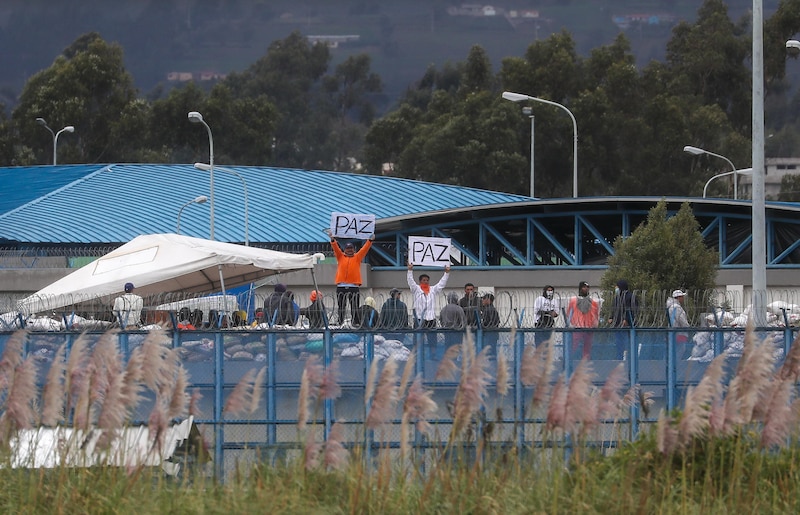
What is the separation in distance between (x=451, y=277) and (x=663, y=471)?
35.9 m

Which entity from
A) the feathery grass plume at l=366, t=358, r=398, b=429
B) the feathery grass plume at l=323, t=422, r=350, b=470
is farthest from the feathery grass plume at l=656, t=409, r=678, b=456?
the feathery grass plume at l=323, t=422, r=350, b=470

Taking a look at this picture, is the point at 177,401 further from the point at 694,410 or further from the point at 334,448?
the point at 694,410

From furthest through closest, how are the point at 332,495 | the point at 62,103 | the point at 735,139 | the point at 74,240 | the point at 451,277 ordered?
the point at 62,103 → the point at 735,139 → the point at 74,240 → the point at 451,277 → the point at 332,495

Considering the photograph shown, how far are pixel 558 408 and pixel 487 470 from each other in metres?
0.81

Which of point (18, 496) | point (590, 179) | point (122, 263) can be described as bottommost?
point (18, 496)

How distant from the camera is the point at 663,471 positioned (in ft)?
29.6

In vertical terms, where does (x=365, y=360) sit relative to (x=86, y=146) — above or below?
below

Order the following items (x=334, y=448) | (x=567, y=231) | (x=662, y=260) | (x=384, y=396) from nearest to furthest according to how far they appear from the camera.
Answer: (x=384, y=396) → (x=334, y=448) → (x=662, y=260) → (x=567, y=231)

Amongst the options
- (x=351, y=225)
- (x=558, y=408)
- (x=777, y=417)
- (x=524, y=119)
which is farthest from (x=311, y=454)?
(x=524, y=119)

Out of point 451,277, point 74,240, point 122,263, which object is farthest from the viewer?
point 74,240

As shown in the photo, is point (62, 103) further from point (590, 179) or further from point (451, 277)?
point (451, 277)

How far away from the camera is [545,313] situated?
14.6m

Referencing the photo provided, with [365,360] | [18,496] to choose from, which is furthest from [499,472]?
[365,360]

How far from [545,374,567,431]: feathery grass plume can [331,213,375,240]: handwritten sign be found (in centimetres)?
1310
